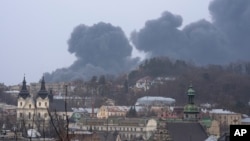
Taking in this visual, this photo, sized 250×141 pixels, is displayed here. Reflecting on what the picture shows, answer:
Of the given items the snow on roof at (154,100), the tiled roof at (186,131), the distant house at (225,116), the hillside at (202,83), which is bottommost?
the tiled roof at (186,131)

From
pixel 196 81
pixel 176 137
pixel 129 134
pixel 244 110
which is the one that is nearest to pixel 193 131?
pixel 176 137

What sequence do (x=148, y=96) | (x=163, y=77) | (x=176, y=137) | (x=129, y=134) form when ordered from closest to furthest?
(x=176, y=137) < (x=129, y=134) < (x=148, y=96) < (x=163, y=77)

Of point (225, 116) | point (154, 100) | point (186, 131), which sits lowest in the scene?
point (186, 131)

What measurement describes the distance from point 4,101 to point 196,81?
2839 centimetres

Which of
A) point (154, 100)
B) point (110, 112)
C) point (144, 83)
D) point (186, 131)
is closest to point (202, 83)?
point (144, 83)

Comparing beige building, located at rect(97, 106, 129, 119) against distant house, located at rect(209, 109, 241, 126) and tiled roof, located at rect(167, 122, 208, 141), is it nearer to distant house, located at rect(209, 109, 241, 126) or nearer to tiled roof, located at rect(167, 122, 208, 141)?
distant house, located at rect(209, 109, 241, 126)

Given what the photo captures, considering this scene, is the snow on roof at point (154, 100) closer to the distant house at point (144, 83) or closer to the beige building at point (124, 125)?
the distant house at point (144, 83)

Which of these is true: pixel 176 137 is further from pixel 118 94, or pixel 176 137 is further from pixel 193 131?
pixel 118 94

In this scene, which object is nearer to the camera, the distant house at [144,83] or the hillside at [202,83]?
the hillside at [202,83]

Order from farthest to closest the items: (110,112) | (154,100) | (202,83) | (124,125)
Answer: (202,83), (154,100), (110,112), (124,125)

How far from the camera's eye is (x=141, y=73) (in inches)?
4117

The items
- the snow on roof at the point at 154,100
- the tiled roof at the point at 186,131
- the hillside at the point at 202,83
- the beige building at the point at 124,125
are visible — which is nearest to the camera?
the tiled roof at the point at 186,131

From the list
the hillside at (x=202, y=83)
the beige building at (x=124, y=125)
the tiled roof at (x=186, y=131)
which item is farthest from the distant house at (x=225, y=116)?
the tiled roof at (x=186, y=131)

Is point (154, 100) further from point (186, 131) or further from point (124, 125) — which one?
point (186, 131)
